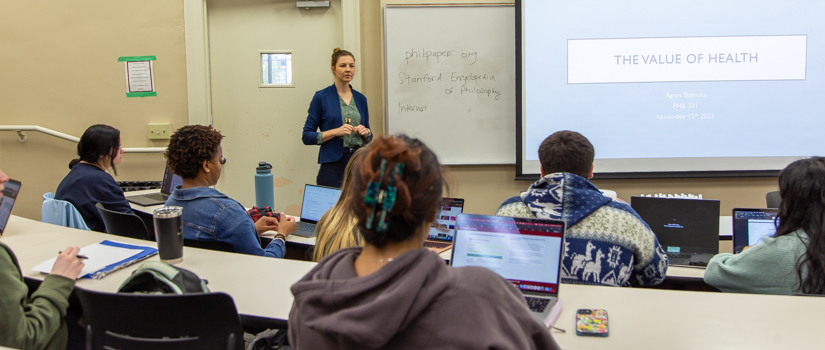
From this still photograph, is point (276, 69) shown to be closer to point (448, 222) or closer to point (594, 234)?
point (448, 222)

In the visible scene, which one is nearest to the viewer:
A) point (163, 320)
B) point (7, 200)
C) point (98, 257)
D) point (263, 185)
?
point (163, 320)

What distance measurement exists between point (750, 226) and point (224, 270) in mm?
2007

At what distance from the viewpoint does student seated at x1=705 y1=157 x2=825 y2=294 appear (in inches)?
69.7

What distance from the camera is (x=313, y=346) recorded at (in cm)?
99

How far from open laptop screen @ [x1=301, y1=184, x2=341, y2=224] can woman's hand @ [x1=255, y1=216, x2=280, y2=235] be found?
0.31 metres

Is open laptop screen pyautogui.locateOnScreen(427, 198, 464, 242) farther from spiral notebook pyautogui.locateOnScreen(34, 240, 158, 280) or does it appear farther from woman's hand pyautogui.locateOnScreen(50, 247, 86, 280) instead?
woman's hand pyautogui.locateOnScreen(50, 247, 86, 280)

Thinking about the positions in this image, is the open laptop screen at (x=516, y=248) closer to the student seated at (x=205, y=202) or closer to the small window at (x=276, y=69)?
the student seated at (x=205, y=202)

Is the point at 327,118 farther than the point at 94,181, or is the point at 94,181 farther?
the point at 327,118

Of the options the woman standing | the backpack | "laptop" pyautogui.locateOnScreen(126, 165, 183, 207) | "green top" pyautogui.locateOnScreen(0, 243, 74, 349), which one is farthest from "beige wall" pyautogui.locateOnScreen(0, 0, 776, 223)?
the backpack

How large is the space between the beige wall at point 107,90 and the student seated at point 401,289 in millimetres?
3318

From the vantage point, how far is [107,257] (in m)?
2.04

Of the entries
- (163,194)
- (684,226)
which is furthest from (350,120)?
(684,226)

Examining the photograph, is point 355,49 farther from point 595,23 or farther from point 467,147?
point 595,23

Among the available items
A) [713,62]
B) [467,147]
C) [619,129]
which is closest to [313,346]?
[467,147]
